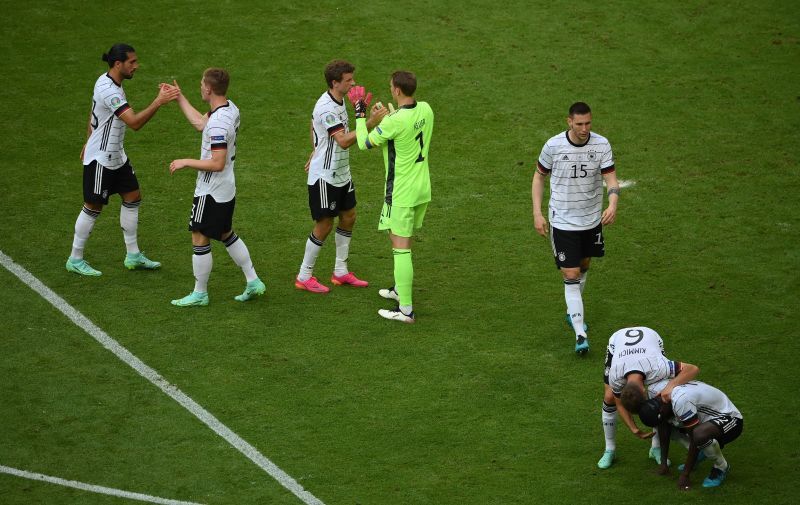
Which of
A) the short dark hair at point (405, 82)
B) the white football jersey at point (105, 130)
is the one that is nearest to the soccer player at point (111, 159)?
the white football jersey at point (105, 130)

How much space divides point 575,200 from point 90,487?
15.0 feet

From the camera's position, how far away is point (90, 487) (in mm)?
7363

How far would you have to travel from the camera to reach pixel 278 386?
28.6 feet

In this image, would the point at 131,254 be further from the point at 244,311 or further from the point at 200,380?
the point at 200,380

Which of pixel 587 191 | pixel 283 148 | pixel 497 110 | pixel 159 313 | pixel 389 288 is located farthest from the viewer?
pixel 497 110

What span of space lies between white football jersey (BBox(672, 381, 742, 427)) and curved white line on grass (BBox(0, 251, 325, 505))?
2.52m

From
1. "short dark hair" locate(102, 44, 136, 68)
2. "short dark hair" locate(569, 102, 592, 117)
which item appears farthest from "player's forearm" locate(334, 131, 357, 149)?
"short dark hair" locate(102, 44, 136, 68)

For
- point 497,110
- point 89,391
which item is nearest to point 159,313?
point 89,391

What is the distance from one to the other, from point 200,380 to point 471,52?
830 centimetres

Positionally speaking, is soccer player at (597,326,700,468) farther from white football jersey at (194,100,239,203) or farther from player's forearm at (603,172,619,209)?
white football jersey at (194,100,239,203)

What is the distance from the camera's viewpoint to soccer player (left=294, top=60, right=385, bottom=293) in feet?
32.4

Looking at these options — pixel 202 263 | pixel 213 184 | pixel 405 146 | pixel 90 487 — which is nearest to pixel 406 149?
pixel 405 146

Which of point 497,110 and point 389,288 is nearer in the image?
point 389,288

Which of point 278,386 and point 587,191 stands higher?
point 587,191
